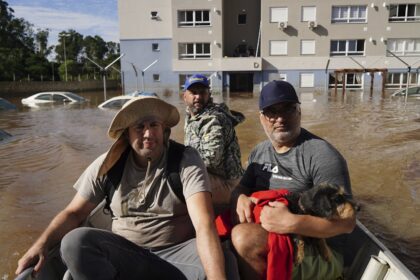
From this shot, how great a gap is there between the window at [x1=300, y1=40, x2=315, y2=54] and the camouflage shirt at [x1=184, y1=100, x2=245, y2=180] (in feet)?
114

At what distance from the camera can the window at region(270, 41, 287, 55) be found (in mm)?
36906

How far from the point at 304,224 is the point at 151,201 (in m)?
1.09

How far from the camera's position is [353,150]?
11.1 meters

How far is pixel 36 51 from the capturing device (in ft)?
184

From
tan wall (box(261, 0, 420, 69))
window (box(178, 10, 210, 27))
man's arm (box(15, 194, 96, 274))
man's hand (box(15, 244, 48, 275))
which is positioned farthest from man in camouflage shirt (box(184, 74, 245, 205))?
window (box(178, 10, 210, 27))

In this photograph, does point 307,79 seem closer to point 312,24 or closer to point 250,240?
point 312,24

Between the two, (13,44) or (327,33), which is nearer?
(327,33)

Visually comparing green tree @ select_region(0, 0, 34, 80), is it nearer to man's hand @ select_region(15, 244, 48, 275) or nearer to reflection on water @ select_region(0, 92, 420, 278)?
reflection on water @ select_region(0, 92, 420, 278)

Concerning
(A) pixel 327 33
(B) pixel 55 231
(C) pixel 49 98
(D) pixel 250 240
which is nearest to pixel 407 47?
(A) pixel 327 33

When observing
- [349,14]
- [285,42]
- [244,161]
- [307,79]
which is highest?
[349,14]

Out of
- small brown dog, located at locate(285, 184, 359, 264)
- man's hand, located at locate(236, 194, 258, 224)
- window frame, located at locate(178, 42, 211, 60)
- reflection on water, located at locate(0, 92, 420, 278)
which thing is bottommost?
reflection on water, located at locate(0, 92, 420, 278)

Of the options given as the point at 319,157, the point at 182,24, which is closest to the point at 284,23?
the point at 182,24

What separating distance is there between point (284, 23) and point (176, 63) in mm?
11098

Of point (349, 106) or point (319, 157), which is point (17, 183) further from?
point (349, 106)
